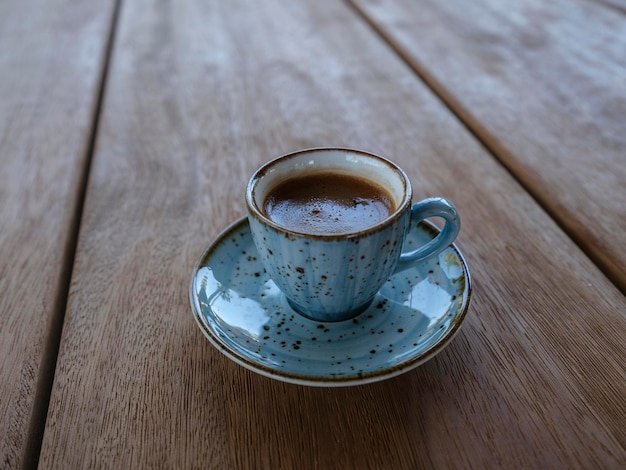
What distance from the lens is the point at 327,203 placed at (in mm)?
589

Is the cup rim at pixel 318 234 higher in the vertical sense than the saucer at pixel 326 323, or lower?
higher

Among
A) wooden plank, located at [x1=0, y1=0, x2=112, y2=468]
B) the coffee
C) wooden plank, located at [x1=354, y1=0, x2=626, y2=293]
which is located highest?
the coffee

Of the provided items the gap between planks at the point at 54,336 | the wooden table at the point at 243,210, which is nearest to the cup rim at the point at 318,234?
the wooden table at the point at 243,210

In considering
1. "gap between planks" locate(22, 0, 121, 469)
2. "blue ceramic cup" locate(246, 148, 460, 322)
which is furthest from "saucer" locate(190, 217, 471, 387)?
"gap between planks" locate(22, 0, 121, 469)

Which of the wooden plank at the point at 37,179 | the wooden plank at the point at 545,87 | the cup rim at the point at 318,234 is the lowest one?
the wooden plank at the point at 37,179

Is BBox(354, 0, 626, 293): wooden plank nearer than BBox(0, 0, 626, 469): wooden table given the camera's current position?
No

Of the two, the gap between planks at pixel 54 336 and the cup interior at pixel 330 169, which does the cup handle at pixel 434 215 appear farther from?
the gap between planks at pixel 54 336

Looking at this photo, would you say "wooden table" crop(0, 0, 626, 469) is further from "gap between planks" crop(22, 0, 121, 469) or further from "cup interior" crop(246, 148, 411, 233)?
"cup interior" crop(246, 148, 411, 233)

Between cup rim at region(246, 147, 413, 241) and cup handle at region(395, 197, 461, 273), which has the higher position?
cup rim at region(246, 147, 413, 241)

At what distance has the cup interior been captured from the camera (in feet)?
1.84

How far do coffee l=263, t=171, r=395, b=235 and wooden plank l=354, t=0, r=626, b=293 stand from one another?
283 mm

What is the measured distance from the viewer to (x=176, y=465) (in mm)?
452

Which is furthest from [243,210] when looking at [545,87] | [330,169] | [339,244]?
[545,87]

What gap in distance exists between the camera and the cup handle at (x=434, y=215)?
21.4 inches
